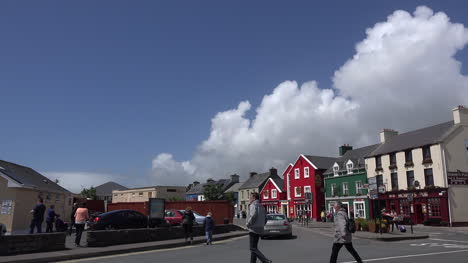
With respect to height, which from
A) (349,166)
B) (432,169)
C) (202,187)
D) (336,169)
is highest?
(349,166)

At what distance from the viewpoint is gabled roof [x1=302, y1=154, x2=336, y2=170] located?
55406 mm

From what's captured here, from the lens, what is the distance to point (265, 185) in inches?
2719

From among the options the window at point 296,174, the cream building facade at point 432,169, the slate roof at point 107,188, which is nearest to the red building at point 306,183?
the window at point 296,174

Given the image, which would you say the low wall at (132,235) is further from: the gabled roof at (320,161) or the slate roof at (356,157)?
the gabled roof at (320,161)

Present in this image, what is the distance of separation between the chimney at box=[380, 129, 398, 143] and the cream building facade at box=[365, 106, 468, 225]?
3261 millimetres

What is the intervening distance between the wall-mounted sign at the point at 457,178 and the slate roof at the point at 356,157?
12.3 meters

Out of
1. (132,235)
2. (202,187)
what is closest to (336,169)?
(132,235)

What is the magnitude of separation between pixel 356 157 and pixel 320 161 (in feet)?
27.6

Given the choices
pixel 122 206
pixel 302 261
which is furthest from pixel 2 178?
pixel 302 261

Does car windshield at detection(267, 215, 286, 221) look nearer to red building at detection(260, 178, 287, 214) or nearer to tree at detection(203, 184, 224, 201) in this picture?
red building at detection(260, 178, 287, 214)

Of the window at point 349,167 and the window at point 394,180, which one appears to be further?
the window at point 349,167

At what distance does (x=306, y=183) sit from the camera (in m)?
56.4

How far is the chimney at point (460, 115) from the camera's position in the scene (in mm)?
36812

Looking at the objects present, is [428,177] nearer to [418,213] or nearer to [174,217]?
[418,213]
